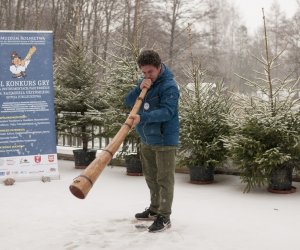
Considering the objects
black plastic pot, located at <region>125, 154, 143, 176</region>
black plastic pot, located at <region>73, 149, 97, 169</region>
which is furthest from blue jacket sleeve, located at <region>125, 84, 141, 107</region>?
black plastic pot, located at <region>73, 149, 97, 169</region>

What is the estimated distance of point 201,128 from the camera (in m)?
7.03

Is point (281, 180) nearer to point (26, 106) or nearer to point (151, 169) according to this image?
point (151, 169)

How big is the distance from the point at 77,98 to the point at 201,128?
9.52ft

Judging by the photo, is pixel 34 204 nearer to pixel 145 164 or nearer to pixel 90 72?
pixel 145 164

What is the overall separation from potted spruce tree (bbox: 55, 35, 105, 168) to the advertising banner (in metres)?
1.39

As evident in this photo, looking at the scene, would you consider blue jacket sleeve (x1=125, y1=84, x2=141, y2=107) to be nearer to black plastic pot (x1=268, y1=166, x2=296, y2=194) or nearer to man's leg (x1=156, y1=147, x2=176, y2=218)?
man's leg (x1=156, y1=147, x2=176, y2=218)

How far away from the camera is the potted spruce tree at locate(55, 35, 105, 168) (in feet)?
28.9

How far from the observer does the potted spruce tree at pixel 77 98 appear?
8.81 meters

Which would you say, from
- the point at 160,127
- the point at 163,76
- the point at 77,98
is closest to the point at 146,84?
the point at 163,76

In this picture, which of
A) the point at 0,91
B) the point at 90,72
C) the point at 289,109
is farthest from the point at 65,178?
the point at 289,109

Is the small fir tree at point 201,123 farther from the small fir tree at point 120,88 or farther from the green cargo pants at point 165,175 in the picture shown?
the green cargo pants at point 165,175

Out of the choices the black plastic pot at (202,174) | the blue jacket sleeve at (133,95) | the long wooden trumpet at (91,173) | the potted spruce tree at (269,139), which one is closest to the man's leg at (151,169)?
the blue jacket sleeve at (133,95)

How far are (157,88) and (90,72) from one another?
16.4 feet

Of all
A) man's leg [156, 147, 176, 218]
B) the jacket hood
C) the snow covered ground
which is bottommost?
the snow covered ground
